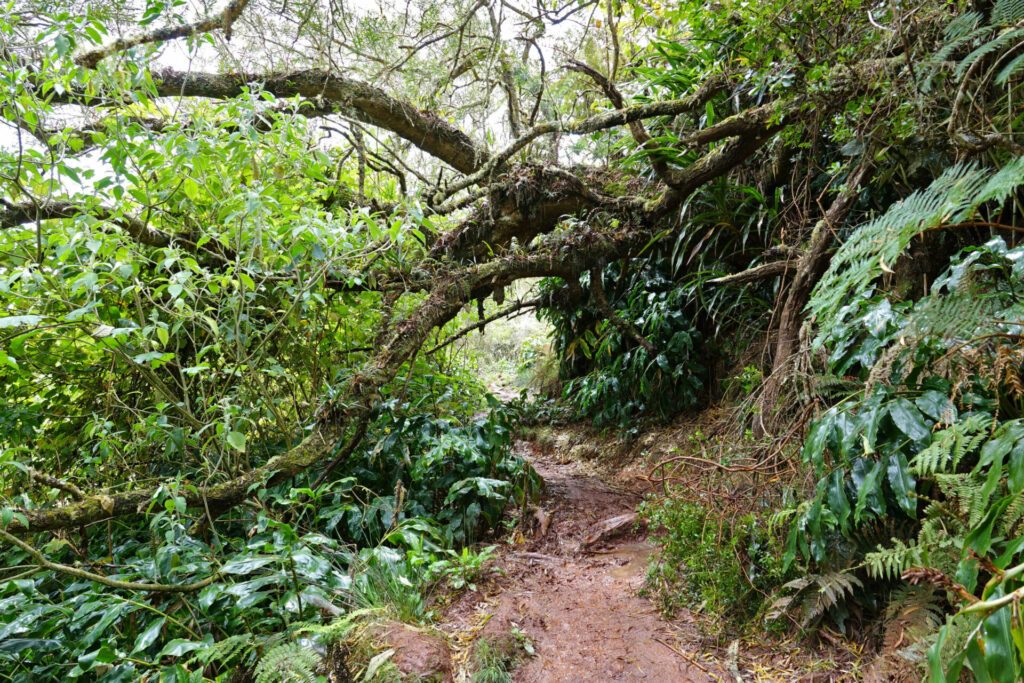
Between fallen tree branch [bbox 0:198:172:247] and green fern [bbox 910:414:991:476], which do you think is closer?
green fern [bbox 910:414:991:476]

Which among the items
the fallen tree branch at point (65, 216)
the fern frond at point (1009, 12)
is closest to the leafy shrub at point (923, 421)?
the fern frond at point (1009, 12)

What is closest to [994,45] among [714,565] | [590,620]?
[714,565]

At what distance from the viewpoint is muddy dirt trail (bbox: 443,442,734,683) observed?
2170 millimetres

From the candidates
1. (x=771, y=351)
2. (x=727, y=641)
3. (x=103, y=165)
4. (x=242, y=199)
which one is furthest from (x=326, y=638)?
(x=771, y=351)

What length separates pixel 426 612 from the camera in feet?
8.21

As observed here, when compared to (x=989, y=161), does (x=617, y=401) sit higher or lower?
lower

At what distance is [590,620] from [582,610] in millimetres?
99

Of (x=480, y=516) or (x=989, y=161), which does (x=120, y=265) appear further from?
(x=989, y=161)

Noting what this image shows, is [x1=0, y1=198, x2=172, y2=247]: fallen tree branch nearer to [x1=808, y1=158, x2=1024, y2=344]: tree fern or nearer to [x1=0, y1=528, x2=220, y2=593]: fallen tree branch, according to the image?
[x1=0, y1=528, x2=220, y2=593]: fallen tree branch

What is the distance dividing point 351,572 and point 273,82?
156 inches

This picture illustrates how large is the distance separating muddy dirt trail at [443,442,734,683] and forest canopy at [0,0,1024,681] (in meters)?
0.34

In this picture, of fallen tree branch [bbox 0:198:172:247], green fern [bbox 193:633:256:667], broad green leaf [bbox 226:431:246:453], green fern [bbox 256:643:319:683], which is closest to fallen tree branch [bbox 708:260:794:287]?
broad green leaf [bbox 226:431:246:453]

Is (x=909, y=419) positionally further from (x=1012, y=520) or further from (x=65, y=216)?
(x=65, y=216)

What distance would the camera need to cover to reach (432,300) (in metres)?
3.61
